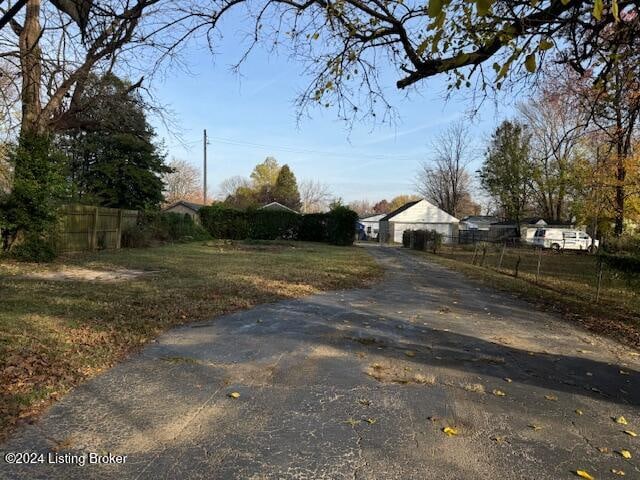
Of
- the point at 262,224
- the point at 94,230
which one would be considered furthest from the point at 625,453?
the point at 262,224

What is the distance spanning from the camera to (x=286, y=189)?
246 ft

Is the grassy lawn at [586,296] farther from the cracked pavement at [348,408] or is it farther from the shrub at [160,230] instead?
the shrub at [160,230]

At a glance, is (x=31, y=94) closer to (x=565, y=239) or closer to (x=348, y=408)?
(x=348, y=408)

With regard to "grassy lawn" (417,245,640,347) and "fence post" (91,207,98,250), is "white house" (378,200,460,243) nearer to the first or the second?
"grassy lawn" (417,245,640,347)

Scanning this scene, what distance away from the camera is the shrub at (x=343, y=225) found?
3319cm

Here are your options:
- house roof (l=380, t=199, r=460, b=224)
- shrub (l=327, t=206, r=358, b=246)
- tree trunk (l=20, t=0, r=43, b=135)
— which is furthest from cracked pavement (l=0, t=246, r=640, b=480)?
house roof (l=380, t=199, r=460, b=224)

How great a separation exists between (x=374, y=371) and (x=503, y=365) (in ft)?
5.46

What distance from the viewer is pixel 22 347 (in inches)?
189

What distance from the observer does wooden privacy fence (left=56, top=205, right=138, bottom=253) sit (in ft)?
51.8

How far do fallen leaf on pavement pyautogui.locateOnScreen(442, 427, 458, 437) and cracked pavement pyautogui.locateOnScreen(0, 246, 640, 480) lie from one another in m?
0.04

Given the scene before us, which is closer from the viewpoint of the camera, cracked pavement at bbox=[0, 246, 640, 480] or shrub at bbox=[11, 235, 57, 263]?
cracked pavement at bbox=[0, 246, 640, 480]

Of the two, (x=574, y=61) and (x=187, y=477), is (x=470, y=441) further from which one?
(x=574, y=61)

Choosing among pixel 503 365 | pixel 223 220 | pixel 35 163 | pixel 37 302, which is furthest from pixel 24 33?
pixel 223 220

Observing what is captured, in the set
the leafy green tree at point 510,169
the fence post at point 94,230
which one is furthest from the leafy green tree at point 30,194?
the leafy green tree at point 510,169
